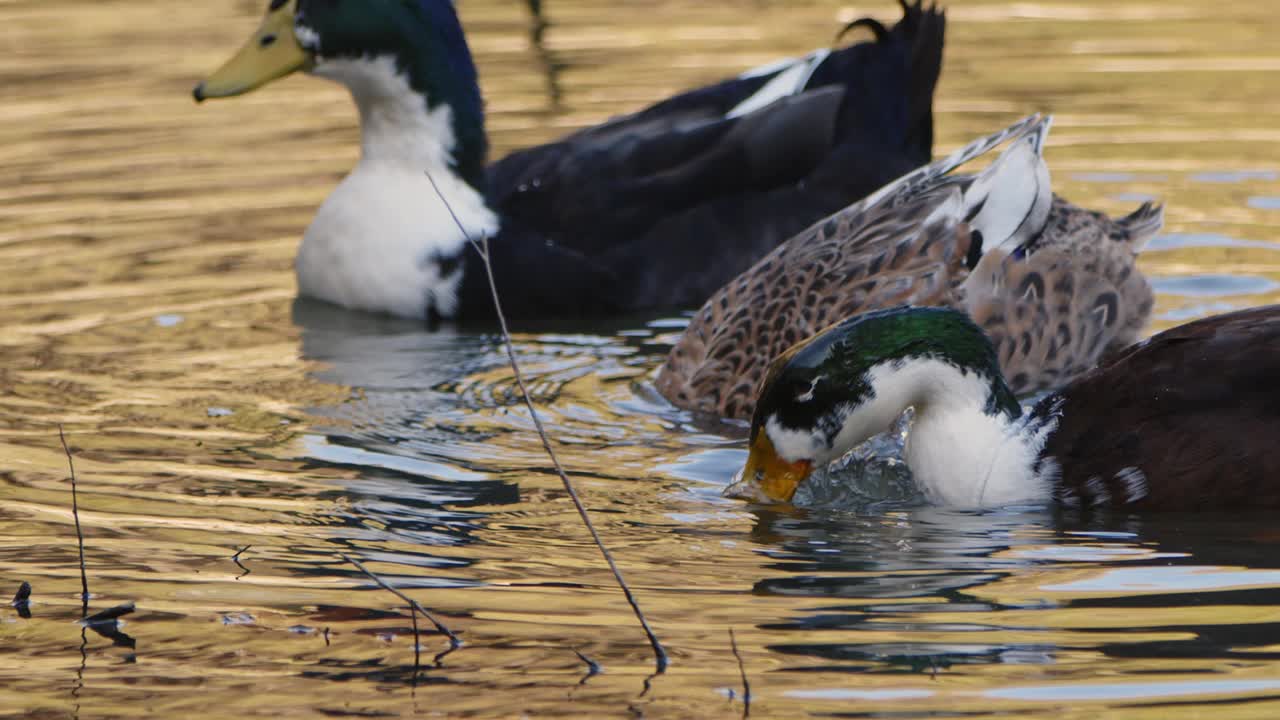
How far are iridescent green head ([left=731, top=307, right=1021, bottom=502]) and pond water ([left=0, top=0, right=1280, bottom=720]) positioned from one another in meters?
0.18

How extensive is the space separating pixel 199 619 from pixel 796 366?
1661 millimetres

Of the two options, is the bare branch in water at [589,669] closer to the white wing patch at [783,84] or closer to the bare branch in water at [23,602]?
the bare branch in water at [23,602]

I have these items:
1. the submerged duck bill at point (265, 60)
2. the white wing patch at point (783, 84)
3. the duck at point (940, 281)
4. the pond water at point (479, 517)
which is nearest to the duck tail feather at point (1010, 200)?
the duck at point (940, 281)

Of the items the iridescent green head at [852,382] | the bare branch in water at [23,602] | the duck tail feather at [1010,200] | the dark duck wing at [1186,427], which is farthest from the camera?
the duck tail feather at [1010,200]

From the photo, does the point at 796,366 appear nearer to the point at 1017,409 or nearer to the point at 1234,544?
the point at 1017,409

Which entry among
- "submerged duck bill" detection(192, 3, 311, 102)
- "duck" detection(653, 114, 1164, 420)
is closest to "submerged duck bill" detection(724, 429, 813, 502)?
"duck" detection(653, 114, 1164, 420)

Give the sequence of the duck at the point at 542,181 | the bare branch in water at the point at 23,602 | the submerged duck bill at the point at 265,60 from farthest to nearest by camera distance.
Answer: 1. the submerged duck bill at the point at 265,60
2. the duck at the point at 542,181
3. the bare branch in water at the point at 23,602

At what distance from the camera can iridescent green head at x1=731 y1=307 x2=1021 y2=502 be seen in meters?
5.53

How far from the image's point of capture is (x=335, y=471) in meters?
6.32

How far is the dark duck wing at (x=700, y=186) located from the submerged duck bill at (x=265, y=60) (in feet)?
3.19

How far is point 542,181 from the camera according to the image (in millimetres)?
8695

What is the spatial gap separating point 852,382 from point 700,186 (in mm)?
3247

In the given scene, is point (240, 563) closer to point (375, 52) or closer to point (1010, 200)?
point (1010, 200)

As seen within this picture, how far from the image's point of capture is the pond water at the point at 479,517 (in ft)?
14.4
